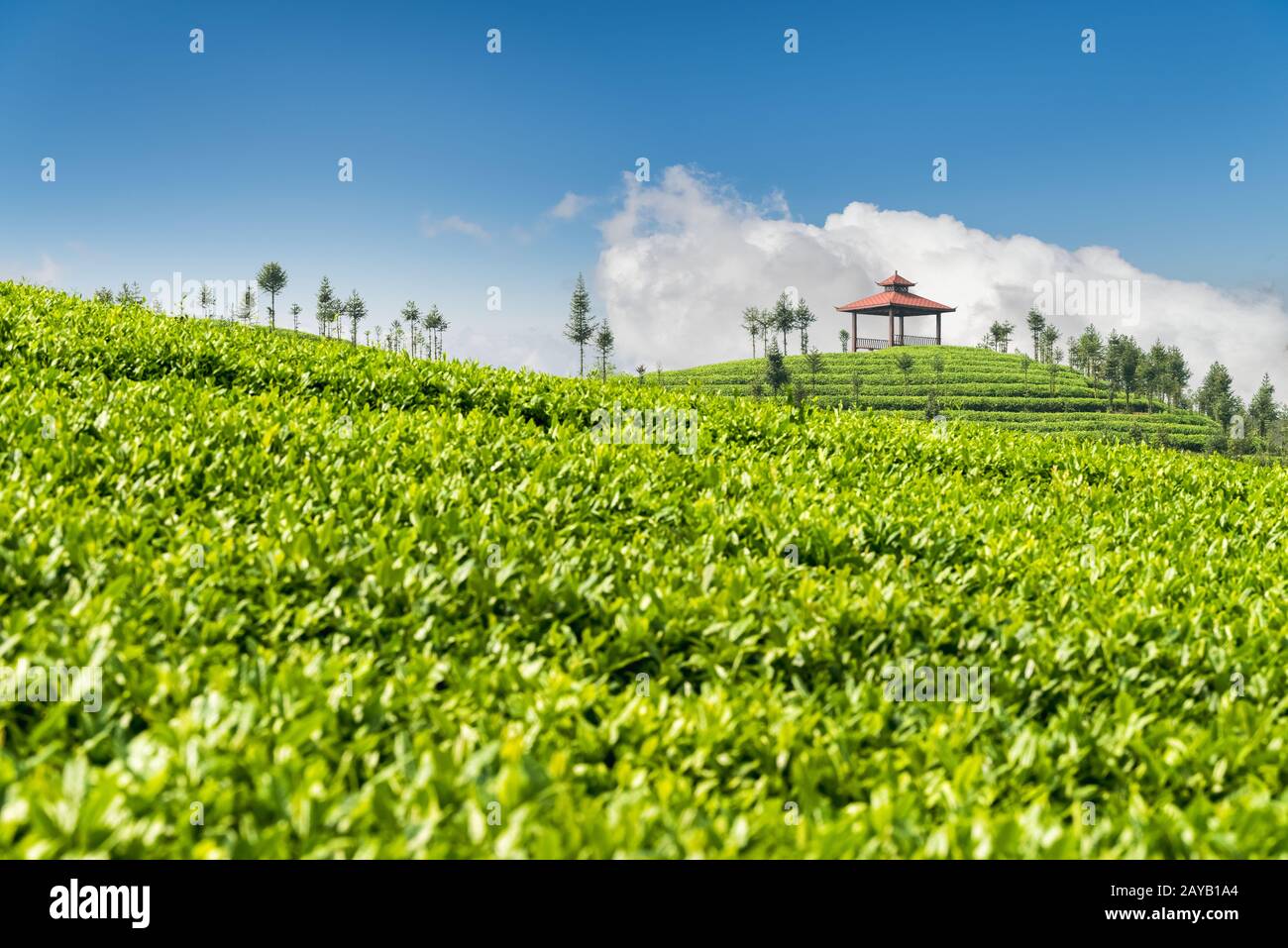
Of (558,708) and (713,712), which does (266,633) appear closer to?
(558,708)

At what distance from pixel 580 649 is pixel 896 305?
340 feet

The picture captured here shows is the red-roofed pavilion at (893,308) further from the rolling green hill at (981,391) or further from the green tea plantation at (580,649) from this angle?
the green tea plantation at (580,649)

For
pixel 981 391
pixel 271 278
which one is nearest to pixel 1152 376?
pixel 981 391

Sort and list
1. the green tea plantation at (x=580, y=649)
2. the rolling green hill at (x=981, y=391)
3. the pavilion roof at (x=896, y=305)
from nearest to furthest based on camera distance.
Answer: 1. the green tea plantation at (x=580, y=649)
2. the rolling green hill at (x=981, y=391)
3. the pavilion roof at (x=896, y=305)

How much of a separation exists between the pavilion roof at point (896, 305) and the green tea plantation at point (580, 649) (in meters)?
98.5

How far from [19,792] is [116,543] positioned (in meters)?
2.40

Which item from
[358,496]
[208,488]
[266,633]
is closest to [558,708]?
[266,633]

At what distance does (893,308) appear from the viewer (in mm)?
101000

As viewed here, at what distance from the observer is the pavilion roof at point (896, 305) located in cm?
10131

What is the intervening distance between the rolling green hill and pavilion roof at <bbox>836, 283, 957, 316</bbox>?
5.37 meters

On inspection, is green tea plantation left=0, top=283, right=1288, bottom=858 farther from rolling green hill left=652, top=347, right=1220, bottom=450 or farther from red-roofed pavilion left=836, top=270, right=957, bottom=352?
red-roofed pavilion left=836, top=270, right=957, bottom=352

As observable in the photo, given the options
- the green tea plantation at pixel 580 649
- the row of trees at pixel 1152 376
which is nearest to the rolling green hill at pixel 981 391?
the row of trees at pixel 1152 376

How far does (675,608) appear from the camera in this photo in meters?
4.43

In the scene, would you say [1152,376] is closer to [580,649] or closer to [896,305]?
[896,305]
